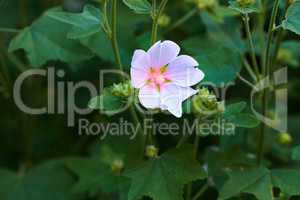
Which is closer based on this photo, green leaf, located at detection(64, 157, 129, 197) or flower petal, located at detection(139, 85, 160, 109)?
flower petal, located at detection(139, 85, 160, 109)

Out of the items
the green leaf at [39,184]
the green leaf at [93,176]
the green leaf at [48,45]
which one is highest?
the green leaf at [48,45]

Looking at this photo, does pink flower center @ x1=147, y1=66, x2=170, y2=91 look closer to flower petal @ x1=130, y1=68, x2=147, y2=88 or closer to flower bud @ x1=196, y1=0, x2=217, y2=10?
flower petal @ x1=130, y1=68, x2=147, y2=88

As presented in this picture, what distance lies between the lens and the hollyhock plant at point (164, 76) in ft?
3.49

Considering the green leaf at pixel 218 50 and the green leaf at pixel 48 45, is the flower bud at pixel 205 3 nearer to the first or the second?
the green leaf at pixel 218 50

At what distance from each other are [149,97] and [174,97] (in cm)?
5

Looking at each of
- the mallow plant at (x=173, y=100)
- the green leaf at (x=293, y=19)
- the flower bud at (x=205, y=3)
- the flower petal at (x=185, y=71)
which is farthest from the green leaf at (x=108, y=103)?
the flower bud at (x=205, y=3)

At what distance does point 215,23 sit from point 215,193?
422 mm

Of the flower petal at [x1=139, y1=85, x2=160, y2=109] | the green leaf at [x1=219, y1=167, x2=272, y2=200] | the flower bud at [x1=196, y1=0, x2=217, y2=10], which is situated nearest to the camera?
the flower petal at [x1=139, y1=85, x2=160, y2=109]

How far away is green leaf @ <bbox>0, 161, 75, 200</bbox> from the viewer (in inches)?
60.1

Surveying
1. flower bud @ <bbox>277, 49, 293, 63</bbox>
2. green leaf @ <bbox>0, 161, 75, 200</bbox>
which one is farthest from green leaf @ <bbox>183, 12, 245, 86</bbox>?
green leaf @ <bbox>0, 161, 75, 200</bbox>

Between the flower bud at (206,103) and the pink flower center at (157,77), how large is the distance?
70mm

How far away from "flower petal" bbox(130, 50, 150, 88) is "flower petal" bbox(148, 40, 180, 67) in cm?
1

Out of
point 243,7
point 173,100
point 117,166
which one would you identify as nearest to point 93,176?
point 117,166

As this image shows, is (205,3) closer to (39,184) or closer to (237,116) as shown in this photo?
(237,116)
